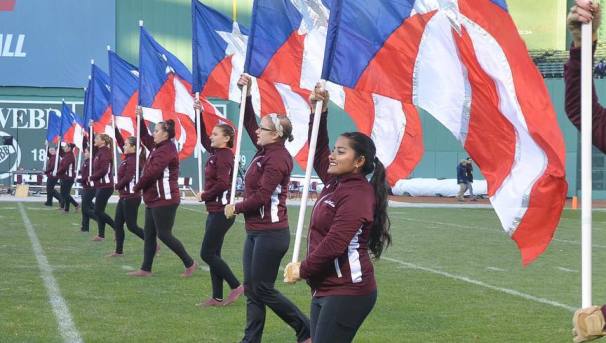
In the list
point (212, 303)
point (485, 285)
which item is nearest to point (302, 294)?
point (212, 303)

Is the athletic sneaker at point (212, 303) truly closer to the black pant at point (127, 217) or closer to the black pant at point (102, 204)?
the black pant at point (127, 217)

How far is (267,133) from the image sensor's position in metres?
8.61

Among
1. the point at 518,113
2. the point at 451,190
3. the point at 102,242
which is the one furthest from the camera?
the point at 451,190

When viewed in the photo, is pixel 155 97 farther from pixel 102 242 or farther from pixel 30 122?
pixel 30 122

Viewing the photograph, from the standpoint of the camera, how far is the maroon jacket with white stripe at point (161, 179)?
1253 cm

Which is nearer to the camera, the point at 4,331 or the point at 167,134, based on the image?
the point at 4,331

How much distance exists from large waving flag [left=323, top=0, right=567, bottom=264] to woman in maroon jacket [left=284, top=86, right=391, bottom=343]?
2.15 feet

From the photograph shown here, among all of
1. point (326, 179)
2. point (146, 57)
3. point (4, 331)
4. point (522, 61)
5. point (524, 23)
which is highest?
point (524, 23)

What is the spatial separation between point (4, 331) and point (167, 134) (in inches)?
158

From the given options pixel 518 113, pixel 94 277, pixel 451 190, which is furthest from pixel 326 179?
pixel 451 190

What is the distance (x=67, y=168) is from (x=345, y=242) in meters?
21.4

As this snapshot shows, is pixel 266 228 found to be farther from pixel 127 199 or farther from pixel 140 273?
pixel 127 199

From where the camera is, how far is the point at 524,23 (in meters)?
52.5

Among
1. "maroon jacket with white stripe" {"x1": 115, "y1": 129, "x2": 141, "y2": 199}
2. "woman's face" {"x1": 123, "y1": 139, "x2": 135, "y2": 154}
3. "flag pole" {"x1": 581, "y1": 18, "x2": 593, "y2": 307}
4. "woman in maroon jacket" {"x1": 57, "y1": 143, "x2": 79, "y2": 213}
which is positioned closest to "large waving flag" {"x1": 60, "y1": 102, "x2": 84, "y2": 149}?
"woman in maroon jacket" {"x1": 57, "y1": 143, "x2": 79, "y2": 213}
